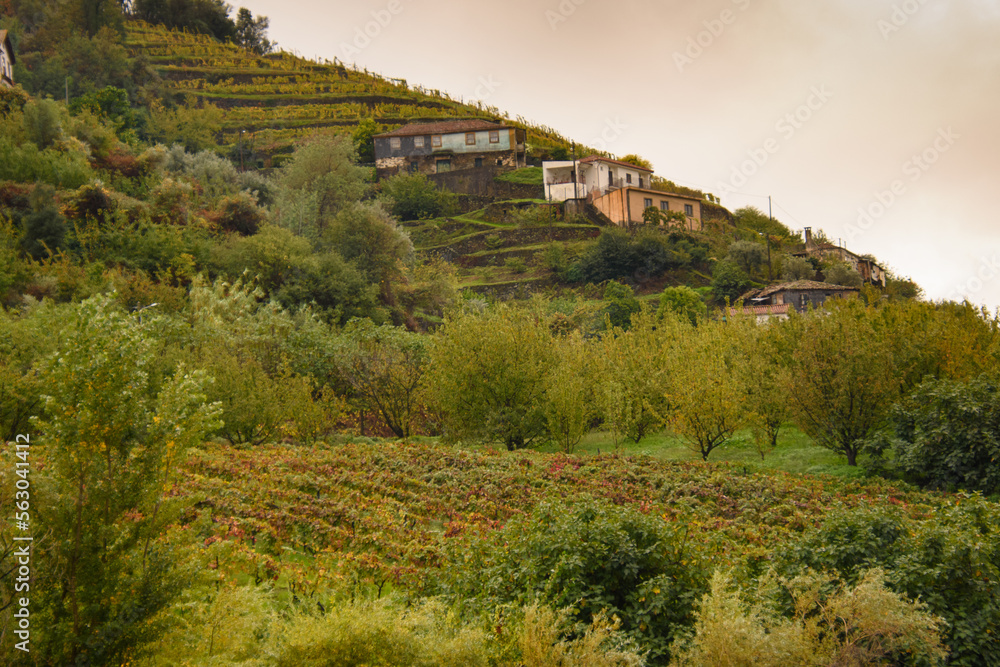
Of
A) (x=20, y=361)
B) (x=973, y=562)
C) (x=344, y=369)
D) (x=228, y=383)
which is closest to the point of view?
(x=973, y=562)

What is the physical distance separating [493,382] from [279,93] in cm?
6831

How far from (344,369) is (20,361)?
10219 millimetres

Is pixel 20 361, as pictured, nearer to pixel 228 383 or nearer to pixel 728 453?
pixel 228 383

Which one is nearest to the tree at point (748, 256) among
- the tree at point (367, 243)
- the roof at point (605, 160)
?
the roof at point (605, 160)

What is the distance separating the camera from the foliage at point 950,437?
622 inches

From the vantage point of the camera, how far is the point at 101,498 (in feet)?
18.6

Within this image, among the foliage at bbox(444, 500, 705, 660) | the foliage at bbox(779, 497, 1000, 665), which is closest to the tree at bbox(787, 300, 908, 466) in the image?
the foliage at bbox(779, 497, 1000, 665)

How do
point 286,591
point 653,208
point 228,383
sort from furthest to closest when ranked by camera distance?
point 653,208, point 228,383, point 286,591

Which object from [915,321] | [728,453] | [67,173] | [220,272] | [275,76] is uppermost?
[275,76]

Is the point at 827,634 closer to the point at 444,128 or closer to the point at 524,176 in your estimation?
the point at 524,176

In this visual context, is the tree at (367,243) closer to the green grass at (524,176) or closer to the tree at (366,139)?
the green grass at (524,176)

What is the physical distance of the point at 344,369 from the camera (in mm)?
27078

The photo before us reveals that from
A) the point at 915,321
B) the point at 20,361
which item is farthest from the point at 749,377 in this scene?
the point at 20,361

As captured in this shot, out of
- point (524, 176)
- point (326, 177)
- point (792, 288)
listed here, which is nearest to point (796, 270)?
point (792, 288)
